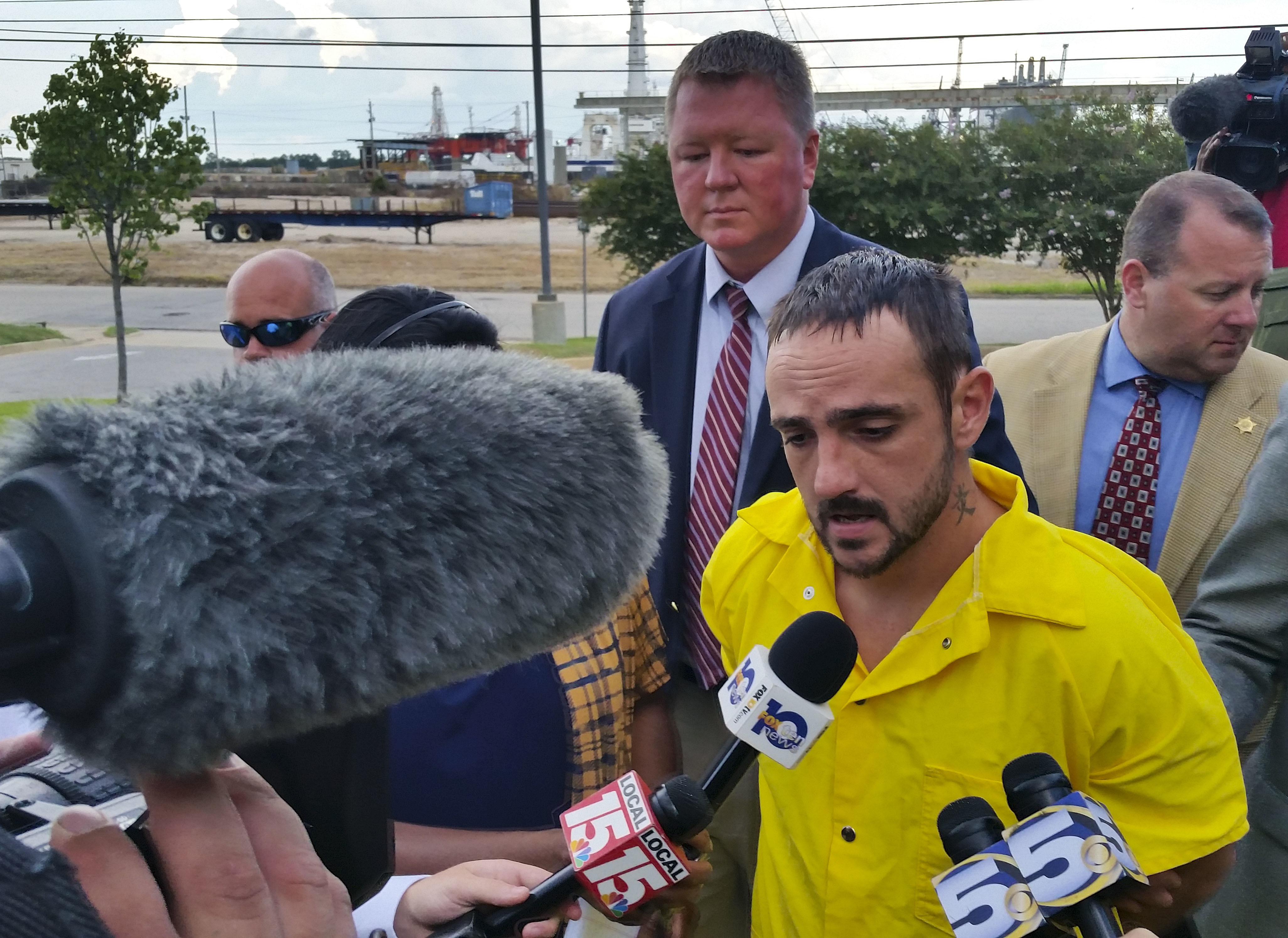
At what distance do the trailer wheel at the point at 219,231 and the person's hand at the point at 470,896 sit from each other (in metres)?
41.4

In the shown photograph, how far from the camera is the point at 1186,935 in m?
2.98

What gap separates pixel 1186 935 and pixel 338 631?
306 centimetres

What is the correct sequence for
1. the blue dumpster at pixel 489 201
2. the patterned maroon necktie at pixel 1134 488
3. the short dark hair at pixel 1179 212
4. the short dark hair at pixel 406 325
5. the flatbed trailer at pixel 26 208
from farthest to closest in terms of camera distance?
1. the blue dumpster at pixel 489 201
2. the flatbed trailer at pixel 26 208
3. the short dark hair at pixel 1179 212
4. the patterned maroon necktie at pixel 1134 488
5. the short dark hair at pixel 406 325

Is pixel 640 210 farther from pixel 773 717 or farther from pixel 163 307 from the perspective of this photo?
pixel 773 717

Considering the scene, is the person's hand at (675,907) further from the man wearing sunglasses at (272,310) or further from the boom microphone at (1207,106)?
the boom microphone at (1207,106)

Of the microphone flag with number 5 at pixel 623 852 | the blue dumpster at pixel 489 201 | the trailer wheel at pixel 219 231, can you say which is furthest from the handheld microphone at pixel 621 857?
the blue dumpster at pixel 489 201

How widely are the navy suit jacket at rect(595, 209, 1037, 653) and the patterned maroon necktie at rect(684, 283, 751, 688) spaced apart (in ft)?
0.10

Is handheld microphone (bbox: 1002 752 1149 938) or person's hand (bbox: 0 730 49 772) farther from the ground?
person's hand (bbox: 0 730 49 772)

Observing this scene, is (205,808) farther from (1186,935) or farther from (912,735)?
(1186,935)

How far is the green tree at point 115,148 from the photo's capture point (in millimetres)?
13109

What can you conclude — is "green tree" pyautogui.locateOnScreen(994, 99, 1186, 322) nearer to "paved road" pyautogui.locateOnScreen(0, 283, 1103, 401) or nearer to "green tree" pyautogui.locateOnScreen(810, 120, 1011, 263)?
"green tree" pyautogui.locateOnScreen(810, 120, 1011, 263)

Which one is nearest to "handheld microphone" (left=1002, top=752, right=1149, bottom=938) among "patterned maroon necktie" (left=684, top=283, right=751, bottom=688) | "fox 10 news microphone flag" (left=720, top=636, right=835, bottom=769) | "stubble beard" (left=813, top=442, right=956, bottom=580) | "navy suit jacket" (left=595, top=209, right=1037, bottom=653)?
"fox 10 news microphone flag" (left=720, top=636, right=835, bottom=769)

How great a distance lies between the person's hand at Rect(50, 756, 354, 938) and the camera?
768mm

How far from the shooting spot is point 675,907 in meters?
1.56
